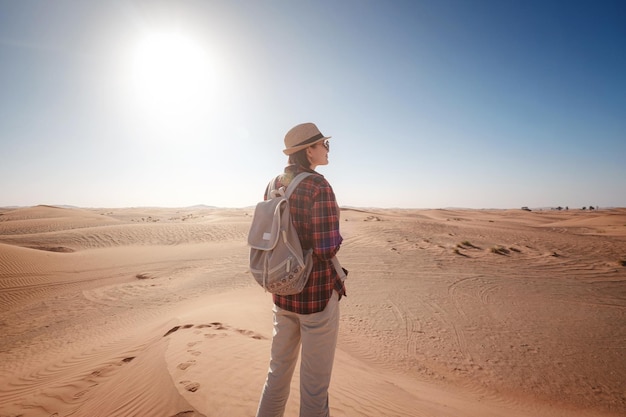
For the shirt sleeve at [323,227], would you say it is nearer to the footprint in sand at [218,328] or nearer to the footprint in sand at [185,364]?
the footprint in sand at [185,364]

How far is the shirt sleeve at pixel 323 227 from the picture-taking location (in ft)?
5.60

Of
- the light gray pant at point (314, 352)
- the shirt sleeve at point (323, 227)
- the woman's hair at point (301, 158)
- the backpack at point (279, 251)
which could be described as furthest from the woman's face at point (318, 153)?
the light gray pant at point (314, 352)

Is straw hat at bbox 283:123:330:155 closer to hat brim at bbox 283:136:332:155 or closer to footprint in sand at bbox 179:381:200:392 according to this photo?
hat brim at bbox 283:136:332:155

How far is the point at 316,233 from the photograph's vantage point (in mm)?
1705

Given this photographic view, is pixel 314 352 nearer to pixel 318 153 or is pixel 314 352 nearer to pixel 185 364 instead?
pixel 318 153

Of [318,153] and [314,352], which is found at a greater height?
[318,153]

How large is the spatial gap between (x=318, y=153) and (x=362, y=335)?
202 inches

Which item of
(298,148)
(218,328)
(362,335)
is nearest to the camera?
(298,148)

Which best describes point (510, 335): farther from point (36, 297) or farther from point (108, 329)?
point (36, 297)

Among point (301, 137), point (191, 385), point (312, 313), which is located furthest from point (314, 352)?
point (191, 385)

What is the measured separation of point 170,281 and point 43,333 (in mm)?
4125

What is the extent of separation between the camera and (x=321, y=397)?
5.81 feet

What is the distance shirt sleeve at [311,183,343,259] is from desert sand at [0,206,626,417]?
2.09 meters

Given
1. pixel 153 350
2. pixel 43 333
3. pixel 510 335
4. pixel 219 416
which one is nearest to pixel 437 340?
pixel 510 335
